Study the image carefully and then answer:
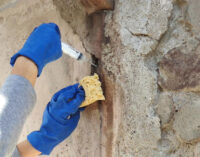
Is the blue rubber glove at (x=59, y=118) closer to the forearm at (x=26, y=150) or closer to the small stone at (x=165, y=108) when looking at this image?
the forearm at (x=26, y=150)

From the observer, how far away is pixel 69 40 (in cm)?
120

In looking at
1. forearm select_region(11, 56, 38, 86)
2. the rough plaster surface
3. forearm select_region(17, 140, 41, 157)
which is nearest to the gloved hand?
forearm select_region(11, 56, 38, 86)

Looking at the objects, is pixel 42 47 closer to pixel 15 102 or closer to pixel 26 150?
pixel 15 102

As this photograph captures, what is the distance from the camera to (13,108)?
81 cm

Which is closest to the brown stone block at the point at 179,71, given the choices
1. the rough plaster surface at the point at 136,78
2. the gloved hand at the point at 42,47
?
the rough plaster surface at the point at 136,78

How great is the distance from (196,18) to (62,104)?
54 cm

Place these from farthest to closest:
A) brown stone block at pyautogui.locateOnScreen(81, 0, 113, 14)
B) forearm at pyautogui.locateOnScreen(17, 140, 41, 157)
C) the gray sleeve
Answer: forearm at pyautogui.locateOnScreen(17, 140, 41, 157), brown stone block at pyautogui.locateOnScreen(81, 0, 113, 14), the gray sleeve

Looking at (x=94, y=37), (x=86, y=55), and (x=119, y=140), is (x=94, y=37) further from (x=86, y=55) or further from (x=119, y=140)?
(x=119, y=140)

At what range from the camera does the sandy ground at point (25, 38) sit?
1.20 metres

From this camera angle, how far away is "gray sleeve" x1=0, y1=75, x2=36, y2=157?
775 millimetres

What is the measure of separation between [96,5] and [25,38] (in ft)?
1.60

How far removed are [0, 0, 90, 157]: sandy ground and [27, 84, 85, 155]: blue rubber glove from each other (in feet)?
0.37

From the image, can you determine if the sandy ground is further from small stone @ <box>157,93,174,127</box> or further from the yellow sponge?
small stone @ <box>157,93,174,127</box>

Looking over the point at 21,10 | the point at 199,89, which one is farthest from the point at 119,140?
the point at 21,10
